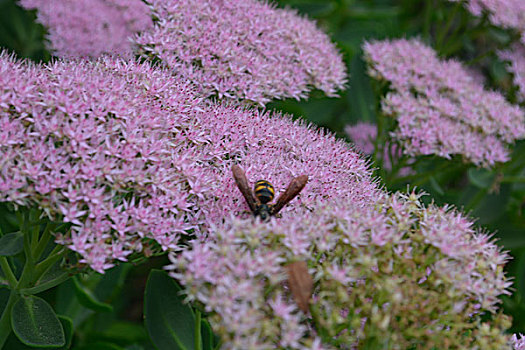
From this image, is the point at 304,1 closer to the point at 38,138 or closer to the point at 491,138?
the point at 491,138

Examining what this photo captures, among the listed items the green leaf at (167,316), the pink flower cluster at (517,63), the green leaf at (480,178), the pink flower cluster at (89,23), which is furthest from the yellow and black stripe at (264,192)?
the pink flower cluster at (517,63)

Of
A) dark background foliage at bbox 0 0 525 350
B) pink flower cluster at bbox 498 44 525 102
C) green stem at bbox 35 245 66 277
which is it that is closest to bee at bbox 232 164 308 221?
green stem at bbox 35 245 66 277

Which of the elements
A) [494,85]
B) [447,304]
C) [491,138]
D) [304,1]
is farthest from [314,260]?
[494,85]

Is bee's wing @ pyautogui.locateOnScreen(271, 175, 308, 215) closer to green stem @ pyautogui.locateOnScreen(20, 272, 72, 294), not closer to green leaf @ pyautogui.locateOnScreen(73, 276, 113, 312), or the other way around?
green stem @ pyautogui.locateOnScreen(20, 272, 72, 294)

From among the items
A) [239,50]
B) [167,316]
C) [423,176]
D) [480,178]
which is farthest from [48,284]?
[480,178]

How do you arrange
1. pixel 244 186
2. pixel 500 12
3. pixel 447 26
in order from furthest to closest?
pixel 447 26, pixel 500 12, pixel 244 186

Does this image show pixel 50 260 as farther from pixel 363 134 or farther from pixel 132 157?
pixel 363 134

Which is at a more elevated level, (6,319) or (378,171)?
(378,171)
